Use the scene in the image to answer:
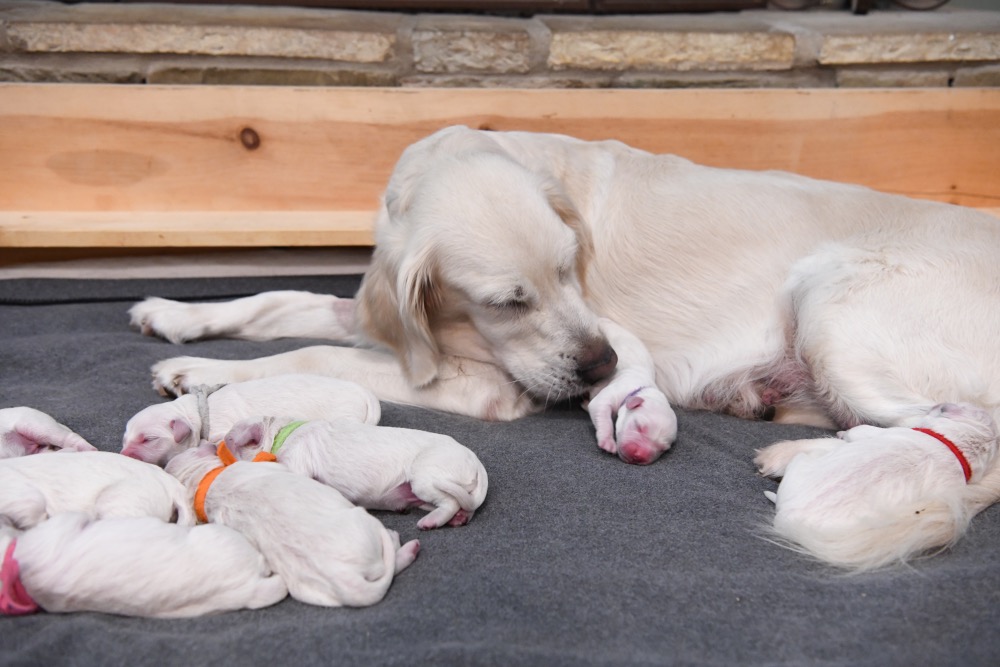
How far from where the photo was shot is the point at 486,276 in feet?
6.70

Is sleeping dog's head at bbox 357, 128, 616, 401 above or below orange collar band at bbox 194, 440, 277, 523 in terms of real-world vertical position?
above

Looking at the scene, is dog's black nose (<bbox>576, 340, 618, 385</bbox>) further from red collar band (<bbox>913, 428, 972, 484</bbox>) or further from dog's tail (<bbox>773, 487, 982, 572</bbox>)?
red collar band (<bbox>913, 428, 972, 484</bbox>)

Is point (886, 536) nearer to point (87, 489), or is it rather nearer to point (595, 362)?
point (595, 362)

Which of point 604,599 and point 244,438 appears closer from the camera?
point 604,599

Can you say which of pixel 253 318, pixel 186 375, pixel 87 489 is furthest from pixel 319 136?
pixel 87 489

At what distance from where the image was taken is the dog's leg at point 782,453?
186 cm

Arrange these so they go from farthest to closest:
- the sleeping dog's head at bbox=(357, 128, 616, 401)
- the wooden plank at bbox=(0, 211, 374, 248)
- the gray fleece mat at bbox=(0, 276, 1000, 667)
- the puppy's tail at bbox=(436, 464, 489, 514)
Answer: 1. the wooden plank at bbox=(0, 211, 374, 248)
2. the sleeping dog's head at bbox=(357, 128, 616, 401)
3. the puppy's tail at bbox=(436, 464, 489, 514)
4. the gray fleece mat at bbox=(0, 276, 1000, 667)

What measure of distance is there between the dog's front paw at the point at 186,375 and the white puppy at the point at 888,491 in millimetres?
1466

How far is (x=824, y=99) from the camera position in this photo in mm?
3232

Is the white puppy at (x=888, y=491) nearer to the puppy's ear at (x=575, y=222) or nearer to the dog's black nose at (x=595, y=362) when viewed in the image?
the dog's black nose at (x=595, y=362)

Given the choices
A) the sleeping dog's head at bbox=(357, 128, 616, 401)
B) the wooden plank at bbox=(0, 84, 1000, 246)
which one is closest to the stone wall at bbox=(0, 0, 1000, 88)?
the wooden plank at bbox=(0, 84, 1000, 246)

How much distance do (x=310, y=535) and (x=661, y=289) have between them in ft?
4.36

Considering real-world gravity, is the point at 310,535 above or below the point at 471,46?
below

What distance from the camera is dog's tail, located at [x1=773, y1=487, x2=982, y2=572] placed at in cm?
154
